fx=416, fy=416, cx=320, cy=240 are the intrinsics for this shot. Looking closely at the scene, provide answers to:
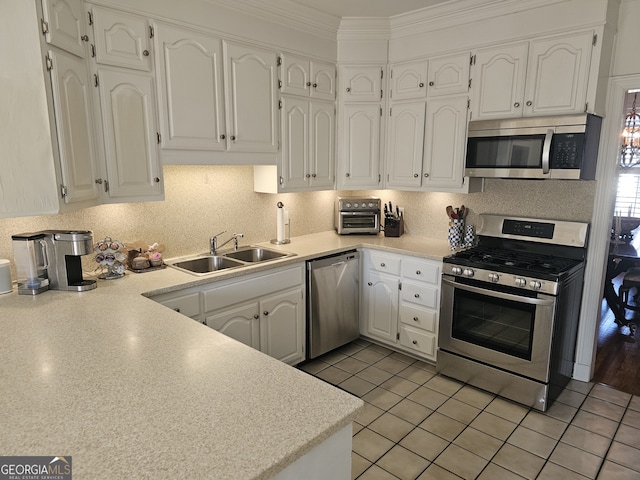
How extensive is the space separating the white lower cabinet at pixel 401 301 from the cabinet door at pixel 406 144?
672mm

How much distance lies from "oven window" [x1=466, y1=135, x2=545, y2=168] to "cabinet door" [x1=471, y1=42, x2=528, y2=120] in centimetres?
20

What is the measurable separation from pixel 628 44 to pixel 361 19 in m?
1.85

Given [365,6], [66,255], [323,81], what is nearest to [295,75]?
[323,81]

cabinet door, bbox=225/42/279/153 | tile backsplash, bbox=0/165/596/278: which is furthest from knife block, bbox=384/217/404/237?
cabinet door, bbox=225/42/279/153

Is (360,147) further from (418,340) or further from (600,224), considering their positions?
(600,224)

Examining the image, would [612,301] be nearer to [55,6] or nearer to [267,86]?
[267,86]

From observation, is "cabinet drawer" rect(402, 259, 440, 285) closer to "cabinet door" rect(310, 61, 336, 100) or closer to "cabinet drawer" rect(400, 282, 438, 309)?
"cabinet drawer" rect(400, 282, 438, 309)

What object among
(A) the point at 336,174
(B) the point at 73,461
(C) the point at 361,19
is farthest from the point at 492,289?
(B) the point at 73,461

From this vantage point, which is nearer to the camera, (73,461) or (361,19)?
(73,461)

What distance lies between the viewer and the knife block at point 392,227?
3775mm

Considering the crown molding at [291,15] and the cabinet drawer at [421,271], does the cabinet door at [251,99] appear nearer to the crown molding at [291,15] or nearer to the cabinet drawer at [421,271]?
the crown molding at [291,15]

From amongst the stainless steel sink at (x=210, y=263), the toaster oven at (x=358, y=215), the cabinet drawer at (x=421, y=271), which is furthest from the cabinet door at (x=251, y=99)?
the cabinet drawer at (x=421, y=271)

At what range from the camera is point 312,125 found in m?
3.33

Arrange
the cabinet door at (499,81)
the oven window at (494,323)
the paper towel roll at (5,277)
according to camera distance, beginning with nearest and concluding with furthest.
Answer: the paper towel roll at (5,277)
the oven window at (494,323)
the cabinet door at (499,81)
